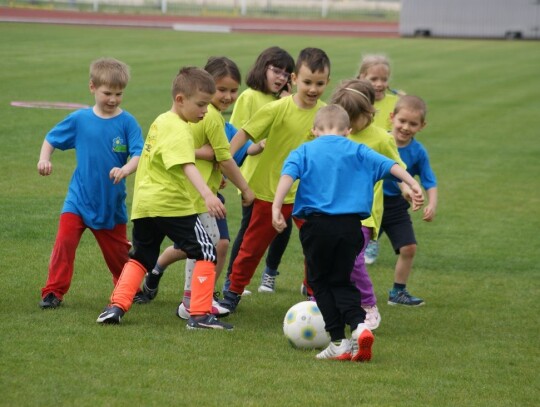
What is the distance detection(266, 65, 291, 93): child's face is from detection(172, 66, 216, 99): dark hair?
1289 millimetres

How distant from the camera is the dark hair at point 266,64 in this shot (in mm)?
7922

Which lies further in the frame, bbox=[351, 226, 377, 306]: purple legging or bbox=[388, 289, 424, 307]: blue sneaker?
bbox=[388, 289, 424, 307]: blue sneaker

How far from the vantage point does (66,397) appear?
201 inches

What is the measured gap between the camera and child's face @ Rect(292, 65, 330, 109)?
285 inches

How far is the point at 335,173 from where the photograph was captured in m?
6.26

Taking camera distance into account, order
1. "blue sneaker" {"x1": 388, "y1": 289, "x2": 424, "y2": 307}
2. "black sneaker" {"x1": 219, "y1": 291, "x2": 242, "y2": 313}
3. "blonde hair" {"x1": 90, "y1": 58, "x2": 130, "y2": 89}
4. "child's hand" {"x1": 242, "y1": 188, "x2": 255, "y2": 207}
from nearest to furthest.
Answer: "child's hand" {"x1": 242, "y1": 188, "x2": 255, "y2": 207} < "blonde hair" {"x1": 90, "y1": 58, "x2": 130, "y2": 89} < "black sneaker" {"x1": 219, "y1": 291, "x2": 242, "y2": 313} < "blue sneaker" {"x1": 388, "y1": 289, "x2": 424, "y2": 307}

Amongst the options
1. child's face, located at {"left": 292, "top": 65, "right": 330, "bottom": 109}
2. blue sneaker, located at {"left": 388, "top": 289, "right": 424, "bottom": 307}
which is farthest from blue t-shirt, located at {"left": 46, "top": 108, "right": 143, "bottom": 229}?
blue sneaker, located at {"left": 388, "top": 289, "right": 424, "bottom": 307}

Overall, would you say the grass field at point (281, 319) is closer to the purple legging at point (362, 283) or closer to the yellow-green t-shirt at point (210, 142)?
the purple legging at point (362, 283)

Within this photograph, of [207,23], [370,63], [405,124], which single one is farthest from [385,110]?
[207,23]

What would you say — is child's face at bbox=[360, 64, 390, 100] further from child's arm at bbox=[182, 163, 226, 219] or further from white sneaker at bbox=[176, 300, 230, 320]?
child's arm at bbox=[182, 163, 226, 219]

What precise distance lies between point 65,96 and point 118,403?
15.0 meters

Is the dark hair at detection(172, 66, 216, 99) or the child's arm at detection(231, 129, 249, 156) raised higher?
the dark hair at detection(172, 66, 216, 99)

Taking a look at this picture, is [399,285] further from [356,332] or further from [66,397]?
[66,397]

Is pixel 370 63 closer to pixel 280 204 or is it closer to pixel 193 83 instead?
pixel 193 83
